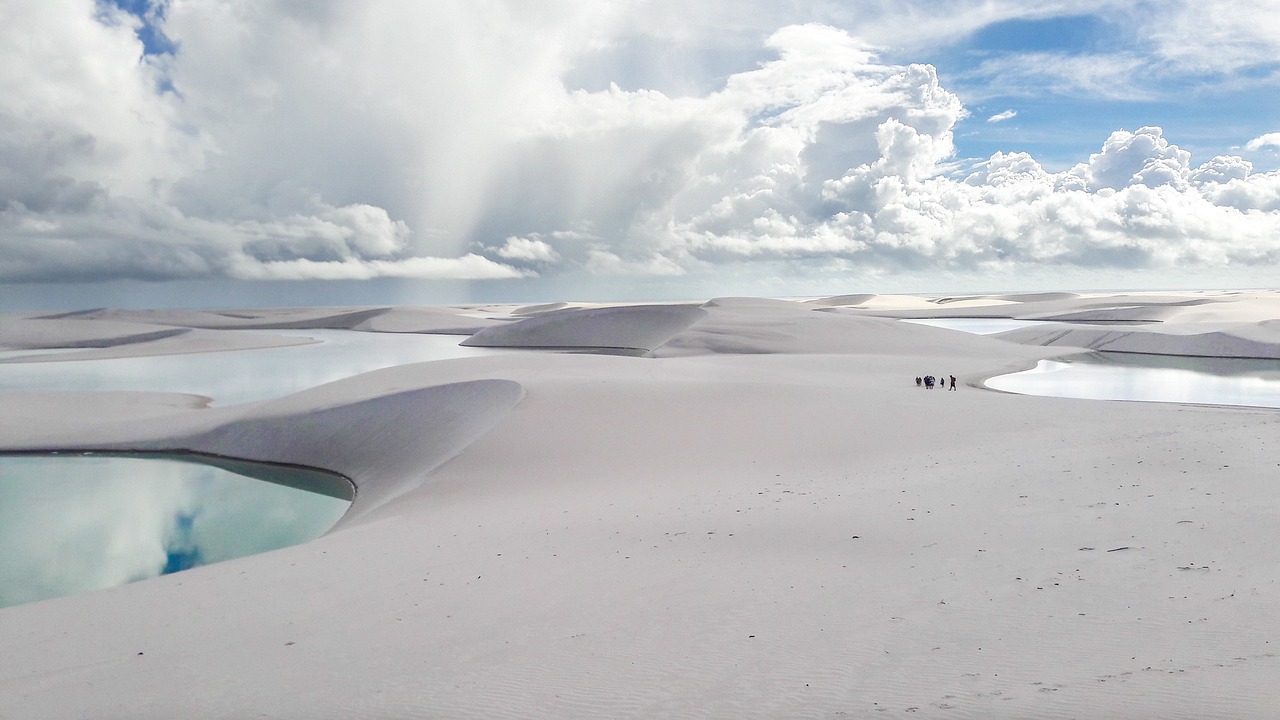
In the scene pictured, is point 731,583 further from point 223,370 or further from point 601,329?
point 601,329

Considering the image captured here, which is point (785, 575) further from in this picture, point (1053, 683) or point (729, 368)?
point (729, 368)

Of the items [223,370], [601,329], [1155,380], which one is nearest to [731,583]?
[1155,380]

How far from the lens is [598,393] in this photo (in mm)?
18828

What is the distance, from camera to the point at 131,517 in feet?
43.6

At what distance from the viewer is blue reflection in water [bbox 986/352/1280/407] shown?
2344 cm

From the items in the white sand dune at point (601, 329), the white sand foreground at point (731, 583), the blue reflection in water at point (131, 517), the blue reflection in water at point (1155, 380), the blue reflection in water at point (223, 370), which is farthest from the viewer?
the white sand dune at point (601, 329)

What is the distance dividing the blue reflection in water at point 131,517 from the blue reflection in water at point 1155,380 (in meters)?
20.9

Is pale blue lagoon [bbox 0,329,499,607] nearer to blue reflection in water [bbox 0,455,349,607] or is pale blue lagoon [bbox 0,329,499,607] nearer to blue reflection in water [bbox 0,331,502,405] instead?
blue reflection in water [bbox 0,455,349,607]

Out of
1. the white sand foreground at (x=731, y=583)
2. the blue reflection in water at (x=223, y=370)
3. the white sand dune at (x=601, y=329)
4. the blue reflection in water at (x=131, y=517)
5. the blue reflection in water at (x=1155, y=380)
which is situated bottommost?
the blue reflection in water at (x=131, y=517)

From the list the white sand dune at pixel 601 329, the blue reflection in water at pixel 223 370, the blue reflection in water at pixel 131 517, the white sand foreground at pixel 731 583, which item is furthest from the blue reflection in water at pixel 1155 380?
the blue reflection in water at pixel 223 370

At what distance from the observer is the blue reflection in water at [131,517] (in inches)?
415

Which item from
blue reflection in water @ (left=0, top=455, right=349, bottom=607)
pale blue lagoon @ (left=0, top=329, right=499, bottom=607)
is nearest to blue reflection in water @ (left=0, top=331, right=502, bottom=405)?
pale blue lagoon @ (left=0, top=329, right=499, bottom=607)

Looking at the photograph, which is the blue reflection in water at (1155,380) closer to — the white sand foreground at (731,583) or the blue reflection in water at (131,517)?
the white sand foreground at (731,583)

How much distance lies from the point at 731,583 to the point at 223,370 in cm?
3962
